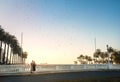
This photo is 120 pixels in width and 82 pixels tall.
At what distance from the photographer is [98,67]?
58.3 metres

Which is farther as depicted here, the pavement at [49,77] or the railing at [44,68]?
the railing at [44,68]

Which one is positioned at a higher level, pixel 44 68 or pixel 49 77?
pixel 44 68

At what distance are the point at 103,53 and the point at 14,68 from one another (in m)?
107

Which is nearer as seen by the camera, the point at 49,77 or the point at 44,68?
the point at 49,77

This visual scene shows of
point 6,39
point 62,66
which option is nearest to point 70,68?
point 62,66

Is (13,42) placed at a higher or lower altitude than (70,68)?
higher

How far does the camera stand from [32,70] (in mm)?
44250

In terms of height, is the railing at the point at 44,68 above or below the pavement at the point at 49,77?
above

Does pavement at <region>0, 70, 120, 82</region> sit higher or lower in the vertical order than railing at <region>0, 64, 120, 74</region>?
lower

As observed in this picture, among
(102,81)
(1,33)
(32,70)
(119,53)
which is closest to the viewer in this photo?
(102,81)

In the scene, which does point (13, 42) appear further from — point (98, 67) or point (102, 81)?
point (102, 81)

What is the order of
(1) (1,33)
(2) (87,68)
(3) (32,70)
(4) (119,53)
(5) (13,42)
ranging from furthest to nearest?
(4) (119,53) → (5) (13,42) → (1) (1,33) → (2) (87,68) → (3) (32,70)

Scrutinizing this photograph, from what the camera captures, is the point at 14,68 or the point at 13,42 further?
the point at 13,42

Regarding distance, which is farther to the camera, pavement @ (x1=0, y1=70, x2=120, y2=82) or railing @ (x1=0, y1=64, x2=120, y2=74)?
railing @ (x1=0, y1=64, x2=120, y2=74)
